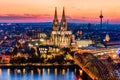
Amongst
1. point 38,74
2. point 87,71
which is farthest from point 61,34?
point 87,71

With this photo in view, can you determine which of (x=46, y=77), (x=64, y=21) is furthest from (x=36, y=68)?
(x=64, y=21)

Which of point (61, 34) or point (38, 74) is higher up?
point (61, 34)

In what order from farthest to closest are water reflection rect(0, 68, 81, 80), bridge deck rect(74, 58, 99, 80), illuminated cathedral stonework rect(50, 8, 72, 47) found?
1. illuminated cathedral stonework rect(50, 8, 72, 47)
2. water reflection rect(0, 68, 81, 80)
3. bridge deck rect(74, 58, 99, 80)

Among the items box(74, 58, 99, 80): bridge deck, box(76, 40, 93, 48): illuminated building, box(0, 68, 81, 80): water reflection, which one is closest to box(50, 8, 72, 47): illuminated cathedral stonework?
box(76, 40, 93, 48): illuminated building

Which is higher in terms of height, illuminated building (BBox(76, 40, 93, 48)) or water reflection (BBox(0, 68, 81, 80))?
water reflection (BBox(0, 68, 81, 80))

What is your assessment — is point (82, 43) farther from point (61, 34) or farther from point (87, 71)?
point (87, 71)

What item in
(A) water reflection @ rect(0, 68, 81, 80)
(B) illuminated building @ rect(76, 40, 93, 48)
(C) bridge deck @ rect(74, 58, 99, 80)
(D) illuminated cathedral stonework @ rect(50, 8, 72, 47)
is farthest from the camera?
(B) illuminated building @ rect(76, 40, 93, 48)

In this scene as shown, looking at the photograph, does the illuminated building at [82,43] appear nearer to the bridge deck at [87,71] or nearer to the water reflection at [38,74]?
the bridge deck at [87,71]

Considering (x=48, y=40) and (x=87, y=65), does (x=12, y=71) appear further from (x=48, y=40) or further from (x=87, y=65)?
(x=48, y=40)

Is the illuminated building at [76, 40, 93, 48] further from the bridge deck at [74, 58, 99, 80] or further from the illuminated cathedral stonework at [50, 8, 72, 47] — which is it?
the bridge deck at [74, 58, 99, 80]

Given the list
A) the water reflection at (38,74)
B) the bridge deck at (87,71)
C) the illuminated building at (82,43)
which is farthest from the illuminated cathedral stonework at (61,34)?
the water reflection at (38,74)
